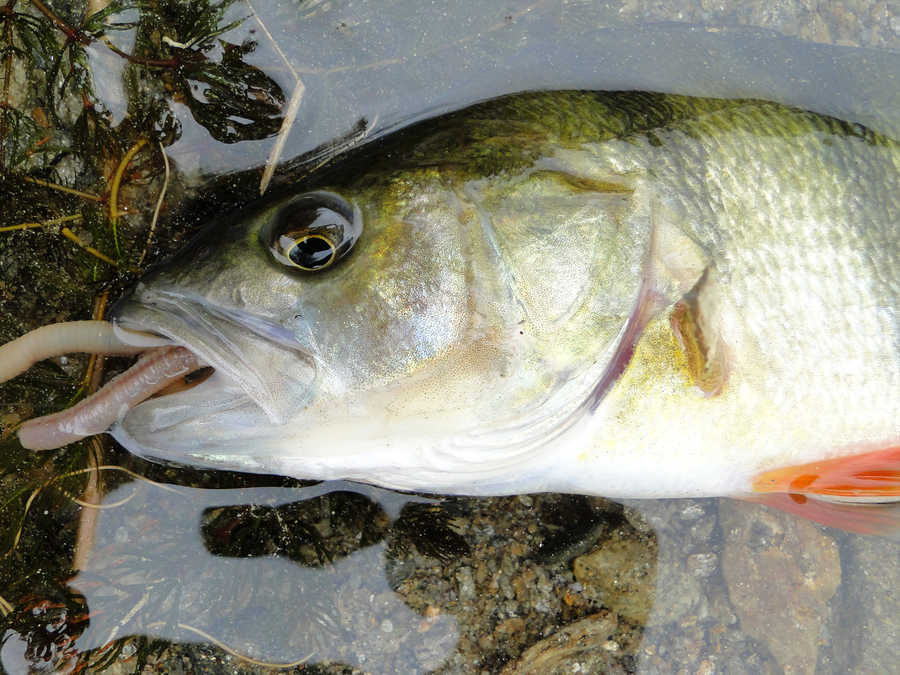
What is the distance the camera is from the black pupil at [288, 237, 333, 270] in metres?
1.80

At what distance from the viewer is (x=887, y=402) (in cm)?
215

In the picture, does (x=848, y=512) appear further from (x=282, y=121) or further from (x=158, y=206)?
(x=158, y=206)

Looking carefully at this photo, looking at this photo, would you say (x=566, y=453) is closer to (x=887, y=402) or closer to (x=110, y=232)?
(x=887, y=402)

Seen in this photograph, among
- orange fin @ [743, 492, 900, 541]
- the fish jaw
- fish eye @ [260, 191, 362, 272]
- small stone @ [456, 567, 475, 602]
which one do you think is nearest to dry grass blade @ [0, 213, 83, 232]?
the fish jaw

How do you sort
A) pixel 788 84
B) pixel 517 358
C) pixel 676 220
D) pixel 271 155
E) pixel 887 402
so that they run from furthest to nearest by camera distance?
pixel 271 155 → pixel 788 84 → pixel 887 402 → pixel 676 220 → pixel 517 358

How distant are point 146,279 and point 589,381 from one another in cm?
130

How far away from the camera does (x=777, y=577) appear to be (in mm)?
2818

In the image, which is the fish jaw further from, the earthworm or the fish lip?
the earthworm

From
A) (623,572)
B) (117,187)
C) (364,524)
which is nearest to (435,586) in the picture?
(364,524)

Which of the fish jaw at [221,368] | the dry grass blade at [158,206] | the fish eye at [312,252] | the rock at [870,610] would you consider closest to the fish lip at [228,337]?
the fish jaw at [221,368]

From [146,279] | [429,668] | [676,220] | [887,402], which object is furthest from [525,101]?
[429,668]

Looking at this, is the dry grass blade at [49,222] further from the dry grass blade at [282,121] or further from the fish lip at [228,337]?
the fish lip at [228,337]

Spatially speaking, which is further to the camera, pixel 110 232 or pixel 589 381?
pixel 110 232

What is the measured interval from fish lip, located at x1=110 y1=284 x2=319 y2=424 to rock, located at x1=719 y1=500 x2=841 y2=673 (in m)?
2.04
